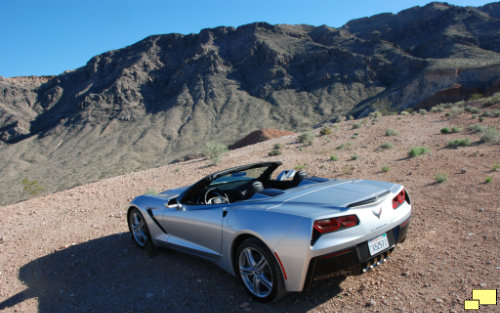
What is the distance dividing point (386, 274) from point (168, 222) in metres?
2.63

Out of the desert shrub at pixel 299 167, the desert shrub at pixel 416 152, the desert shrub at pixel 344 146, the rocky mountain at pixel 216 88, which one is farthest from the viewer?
the rocky mountain at pixel 216 88

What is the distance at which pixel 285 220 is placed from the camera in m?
2.98

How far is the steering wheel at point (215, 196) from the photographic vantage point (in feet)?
13.9

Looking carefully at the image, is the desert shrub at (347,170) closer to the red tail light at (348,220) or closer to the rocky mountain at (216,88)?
the red tail light at (348,220)

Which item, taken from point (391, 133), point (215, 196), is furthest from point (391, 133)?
point (215, 196)

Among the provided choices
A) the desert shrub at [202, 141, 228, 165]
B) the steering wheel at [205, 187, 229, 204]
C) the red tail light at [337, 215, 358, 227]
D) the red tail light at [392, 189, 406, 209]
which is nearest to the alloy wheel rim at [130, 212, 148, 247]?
the steering wheel at [205, 187, 229, 204]

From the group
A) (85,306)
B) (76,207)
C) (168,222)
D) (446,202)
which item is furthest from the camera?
(76,207)

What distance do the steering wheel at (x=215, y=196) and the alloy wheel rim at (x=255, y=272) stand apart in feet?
3.35

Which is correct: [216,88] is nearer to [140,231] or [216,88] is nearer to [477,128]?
[477,128]

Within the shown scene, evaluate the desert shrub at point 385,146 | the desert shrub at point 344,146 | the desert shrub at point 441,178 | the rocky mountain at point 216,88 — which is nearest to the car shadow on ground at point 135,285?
the desert shrub at point 441,178

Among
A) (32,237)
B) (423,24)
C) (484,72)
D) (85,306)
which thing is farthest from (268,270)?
(423,24)

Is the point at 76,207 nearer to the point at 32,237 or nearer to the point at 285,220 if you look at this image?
the point at 32,237

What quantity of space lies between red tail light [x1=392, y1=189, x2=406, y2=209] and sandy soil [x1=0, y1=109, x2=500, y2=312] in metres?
0.74

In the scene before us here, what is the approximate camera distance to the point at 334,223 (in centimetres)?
287
